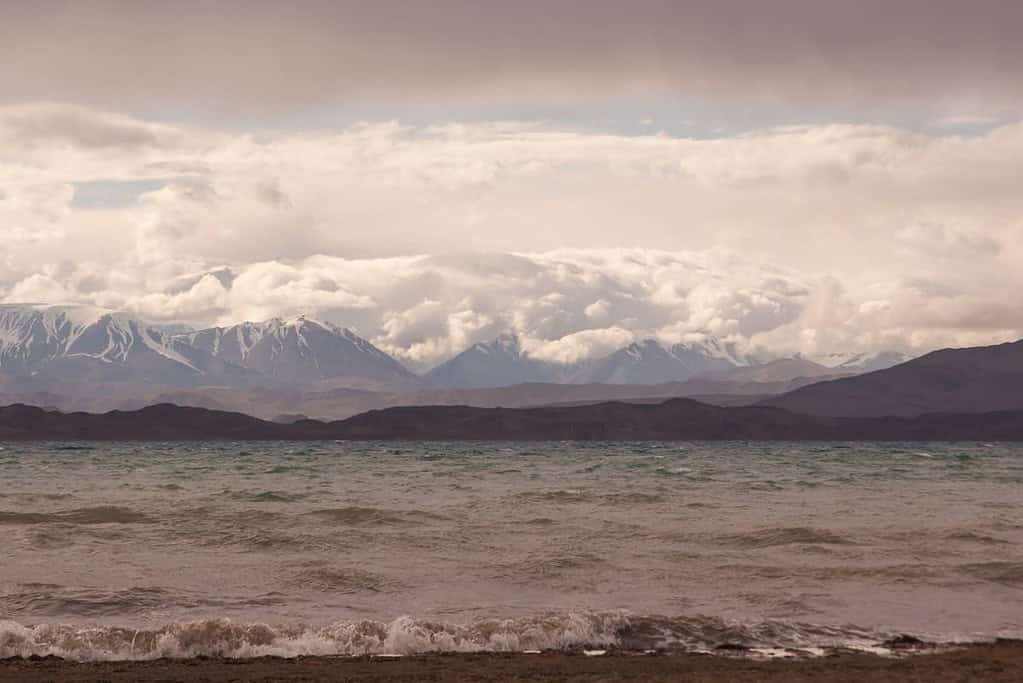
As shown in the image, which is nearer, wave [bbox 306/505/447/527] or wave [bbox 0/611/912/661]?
wave [bbox 0/611/912/661]

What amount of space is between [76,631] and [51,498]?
42016mm

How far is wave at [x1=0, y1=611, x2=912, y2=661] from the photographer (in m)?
26.8

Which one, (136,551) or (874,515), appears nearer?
(136,551)

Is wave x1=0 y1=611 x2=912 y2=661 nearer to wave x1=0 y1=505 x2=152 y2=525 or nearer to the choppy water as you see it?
the choppy water

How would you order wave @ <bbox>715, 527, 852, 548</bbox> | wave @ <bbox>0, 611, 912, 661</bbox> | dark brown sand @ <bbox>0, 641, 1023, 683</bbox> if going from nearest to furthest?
dark brown sand @ <bbox>0, 641, 1023, 683</bbox> < wave @ <bbox>0, 611, 912, 661</bbox> < wave @ <bbox>715, 527, 852, 548</bbox>

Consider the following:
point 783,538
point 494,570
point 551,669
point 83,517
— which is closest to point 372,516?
point 83,517

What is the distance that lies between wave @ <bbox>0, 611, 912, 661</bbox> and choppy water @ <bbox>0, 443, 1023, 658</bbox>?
0.21 feet

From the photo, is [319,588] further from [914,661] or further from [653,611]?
[914,661]

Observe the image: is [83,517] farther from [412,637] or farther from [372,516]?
[412,637]

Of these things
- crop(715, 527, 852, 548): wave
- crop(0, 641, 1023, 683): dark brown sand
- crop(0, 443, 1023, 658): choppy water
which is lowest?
crop(0, 641, 1023, 683): dark brown sand

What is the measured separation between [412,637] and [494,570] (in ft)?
35.9

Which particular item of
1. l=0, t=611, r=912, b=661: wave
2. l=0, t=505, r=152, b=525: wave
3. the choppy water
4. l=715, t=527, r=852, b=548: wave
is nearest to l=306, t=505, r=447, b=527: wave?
the choppy water

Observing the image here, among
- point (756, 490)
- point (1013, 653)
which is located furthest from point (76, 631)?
point (756, 490)

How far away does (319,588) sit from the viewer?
35.3m
